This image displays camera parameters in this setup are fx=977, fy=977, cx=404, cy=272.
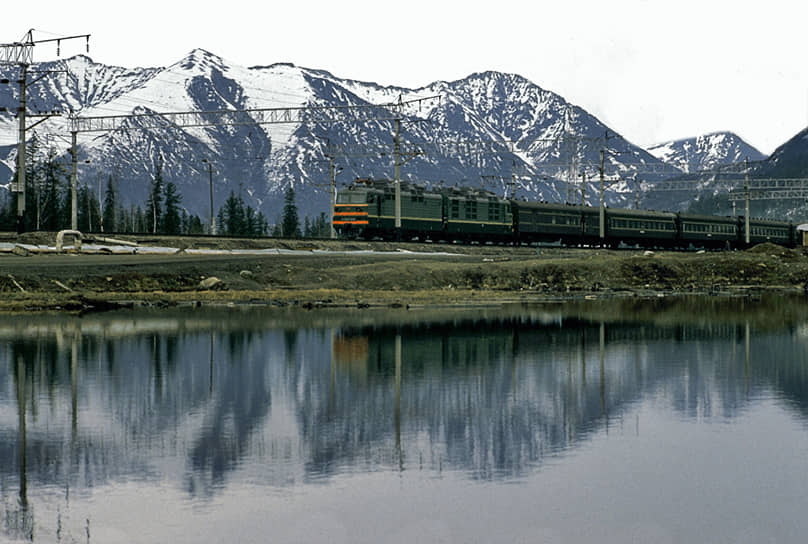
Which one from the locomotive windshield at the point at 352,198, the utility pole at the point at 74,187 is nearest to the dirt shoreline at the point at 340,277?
the locomotive windshield at the point at 352,198

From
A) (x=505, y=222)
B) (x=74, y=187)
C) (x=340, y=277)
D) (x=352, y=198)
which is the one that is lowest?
(x=340, y=277)

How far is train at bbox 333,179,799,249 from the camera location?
82938mm

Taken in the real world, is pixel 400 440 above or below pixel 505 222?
below

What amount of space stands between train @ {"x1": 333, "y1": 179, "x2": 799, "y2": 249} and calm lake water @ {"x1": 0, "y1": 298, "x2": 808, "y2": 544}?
53835mm

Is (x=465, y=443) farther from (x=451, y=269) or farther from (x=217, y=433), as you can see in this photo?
(x=451, y=269)

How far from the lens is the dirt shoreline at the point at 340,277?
1737 inches

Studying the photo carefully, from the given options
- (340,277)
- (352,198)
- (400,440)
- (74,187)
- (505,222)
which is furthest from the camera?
(505,222)

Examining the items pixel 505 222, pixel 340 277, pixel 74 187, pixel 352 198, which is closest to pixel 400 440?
pixel 340 277

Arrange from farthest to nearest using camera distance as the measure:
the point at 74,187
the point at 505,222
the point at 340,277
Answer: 1. the point at 505,222
2. the point at 74,187
3. the point at 340,277

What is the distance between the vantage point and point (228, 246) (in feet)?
222

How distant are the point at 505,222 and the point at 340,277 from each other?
4296 centimetres

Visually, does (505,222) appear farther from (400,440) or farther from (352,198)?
(400,440)

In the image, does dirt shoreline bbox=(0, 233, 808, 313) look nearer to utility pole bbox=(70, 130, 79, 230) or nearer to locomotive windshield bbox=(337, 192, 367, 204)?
locomotive windshield bbox=(337, 192, 367, 204)

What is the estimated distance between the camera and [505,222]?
93875 mm
